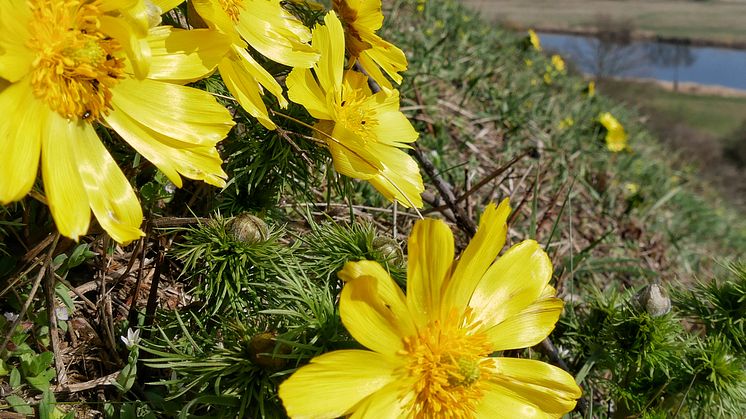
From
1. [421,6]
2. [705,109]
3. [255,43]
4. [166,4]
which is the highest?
[166,4]

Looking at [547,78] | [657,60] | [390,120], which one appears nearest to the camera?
[390,120]

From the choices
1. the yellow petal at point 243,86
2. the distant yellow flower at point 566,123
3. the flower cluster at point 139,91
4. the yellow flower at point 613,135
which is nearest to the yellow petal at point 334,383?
the flower cluster at point 139,91

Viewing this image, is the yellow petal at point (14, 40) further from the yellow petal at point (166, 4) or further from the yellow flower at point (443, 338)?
the yellow flower at point (443, 338)

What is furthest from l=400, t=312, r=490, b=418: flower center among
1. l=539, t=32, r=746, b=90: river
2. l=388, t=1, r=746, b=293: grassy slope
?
l=539, t=32, r=746, b=90: river

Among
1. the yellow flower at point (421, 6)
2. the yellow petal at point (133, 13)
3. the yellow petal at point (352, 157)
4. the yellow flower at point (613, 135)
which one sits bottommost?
the yellow flower at point (613, 135)

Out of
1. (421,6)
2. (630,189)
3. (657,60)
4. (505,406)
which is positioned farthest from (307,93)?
(657,60)

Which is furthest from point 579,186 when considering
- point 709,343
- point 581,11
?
point 581,11

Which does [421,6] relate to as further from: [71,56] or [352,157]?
[71,56]
